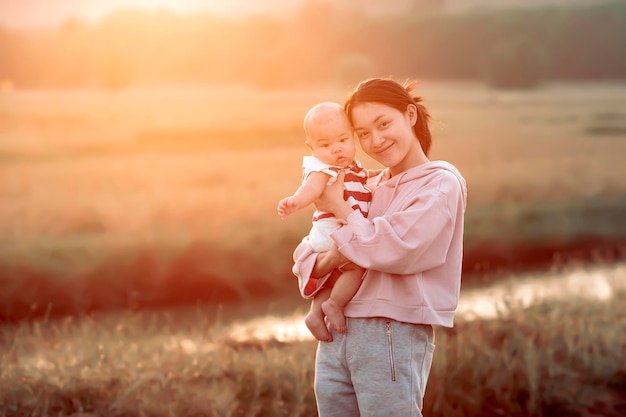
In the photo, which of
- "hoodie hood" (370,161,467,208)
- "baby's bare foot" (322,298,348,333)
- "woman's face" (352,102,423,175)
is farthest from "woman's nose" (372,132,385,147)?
"baby's bare foot" (322,298,348,333)

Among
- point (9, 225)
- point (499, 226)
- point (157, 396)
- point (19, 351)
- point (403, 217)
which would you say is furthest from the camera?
point (499, 226)

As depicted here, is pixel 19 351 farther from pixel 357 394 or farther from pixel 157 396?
pixel 357 394

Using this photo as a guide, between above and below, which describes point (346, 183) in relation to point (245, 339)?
above

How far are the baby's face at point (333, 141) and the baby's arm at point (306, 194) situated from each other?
0.06 m

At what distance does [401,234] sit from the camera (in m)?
2.30

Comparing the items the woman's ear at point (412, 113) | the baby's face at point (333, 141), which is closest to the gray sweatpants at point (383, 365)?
the baby's face at point (333, 141)

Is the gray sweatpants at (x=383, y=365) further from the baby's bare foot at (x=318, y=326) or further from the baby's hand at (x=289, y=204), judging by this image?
the baby's hand at (x=289, y=204)

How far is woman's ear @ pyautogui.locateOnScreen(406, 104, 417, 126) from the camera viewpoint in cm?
246

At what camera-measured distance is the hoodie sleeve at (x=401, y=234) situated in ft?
7.53

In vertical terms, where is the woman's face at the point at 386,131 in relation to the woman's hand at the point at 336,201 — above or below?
above

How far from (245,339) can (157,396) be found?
955 mm

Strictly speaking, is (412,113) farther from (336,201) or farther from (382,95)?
(336,201)

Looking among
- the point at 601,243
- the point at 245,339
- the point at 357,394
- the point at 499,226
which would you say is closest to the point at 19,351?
the point at 245,339

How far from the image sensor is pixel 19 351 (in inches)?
163
